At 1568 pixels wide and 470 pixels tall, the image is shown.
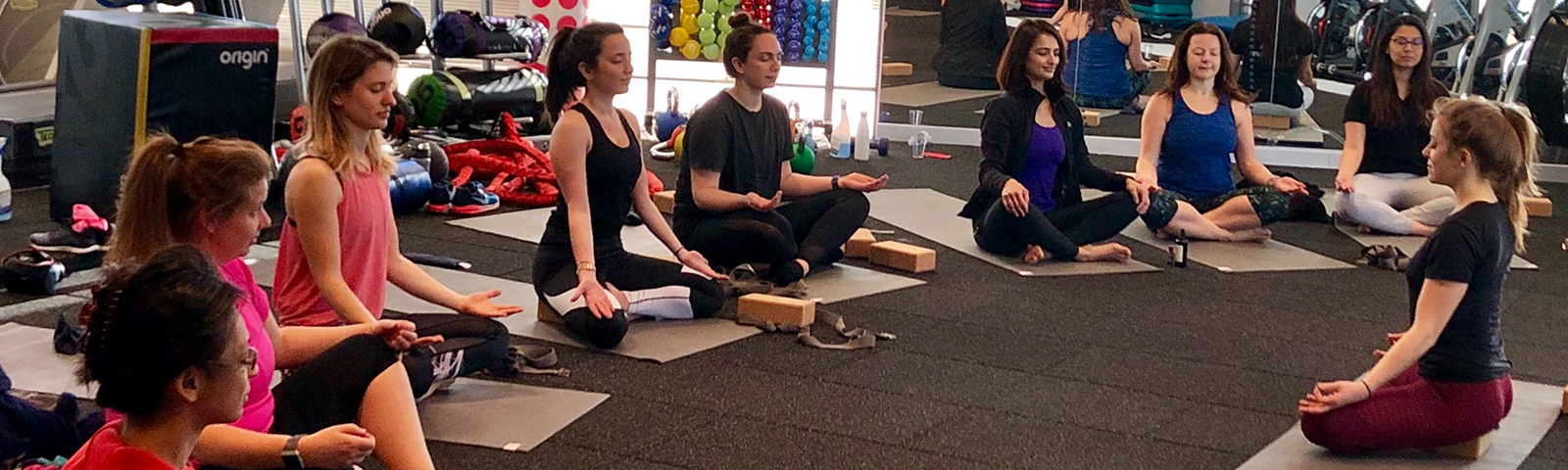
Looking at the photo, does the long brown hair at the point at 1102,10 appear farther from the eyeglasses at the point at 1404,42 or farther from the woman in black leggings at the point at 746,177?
the woman in black leggings at the point at 746,177

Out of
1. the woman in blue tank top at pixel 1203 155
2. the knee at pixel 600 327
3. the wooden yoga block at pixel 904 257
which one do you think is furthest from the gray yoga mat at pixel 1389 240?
the knee at pixel 600 327

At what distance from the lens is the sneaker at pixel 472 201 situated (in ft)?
18.6

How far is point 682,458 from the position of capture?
9.70 feet

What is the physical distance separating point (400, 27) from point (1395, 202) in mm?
4063

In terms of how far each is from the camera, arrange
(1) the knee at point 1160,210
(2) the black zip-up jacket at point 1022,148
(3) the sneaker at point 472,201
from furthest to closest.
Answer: (3) the sneaker at point 472,201 → (1) the knee at point 1160,210 → (2) the black zip-up jacket at point 1022,148

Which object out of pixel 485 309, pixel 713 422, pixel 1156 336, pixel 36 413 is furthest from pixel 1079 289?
pixel 36 413

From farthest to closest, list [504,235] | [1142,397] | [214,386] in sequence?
1. [504,235]
2. [1142,397]
3. [214,386]

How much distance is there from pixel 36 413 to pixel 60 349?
90 cm

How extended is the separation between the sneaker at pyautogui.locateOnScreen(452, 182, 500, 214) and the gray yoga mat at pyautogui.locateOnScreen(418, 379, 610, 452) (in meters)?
2.33

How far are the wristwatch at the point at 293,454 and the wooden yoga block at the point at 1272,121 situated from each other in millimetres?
6445

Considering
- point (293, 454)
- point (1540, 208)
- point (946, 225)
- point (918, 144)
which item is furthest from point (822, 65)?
point (293, 454)

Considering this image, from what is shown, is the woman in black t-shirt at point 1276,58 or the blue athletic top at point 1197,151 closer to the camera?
the blue athletic top at point 1197,151

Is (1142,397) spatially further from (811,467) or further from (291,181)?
(291,181)

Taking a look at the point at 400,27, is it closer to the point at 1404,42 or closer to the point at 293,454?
the point at 1404,42
